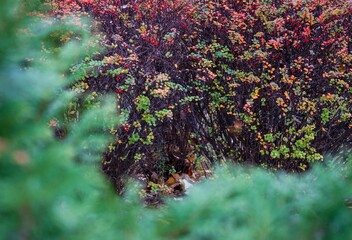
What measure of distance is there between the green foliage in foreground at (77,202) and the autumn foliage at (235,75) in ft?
9.84

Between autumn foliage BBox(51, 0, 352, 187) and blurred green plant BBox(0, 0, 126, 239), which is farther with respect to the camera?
autumn foliage BBox(51, 0, 352, 187)

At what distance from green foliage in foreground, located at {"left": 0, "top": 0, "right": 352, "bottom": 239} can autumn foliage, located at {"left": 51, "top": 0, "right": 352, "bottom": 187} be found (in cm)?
300

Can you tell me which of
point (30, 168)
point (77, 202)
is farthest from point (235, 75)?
point (30, 168)

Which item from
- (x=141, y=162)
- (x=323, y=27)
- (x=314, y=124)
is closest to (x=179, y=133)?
(x=141, y=162)

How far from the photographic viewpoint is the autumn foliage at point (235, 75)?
4160 millimetres

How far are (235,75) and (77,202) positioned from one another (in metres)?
3.83

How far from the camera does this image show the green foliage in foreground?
0.64 metres

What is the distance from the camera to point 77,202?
32.8 inches

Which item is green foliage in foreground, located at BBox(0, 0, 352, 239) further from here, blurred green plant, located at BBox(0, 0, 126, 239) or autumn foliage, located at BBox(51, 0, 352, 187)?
autumn foliage, located at BBox(51, 0, 352, 187)

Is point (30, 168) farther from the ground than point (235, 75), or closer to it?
closer to it

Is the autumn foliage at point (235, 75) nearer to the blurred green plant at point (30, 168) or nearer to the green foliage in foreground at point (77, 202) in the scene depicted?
the green foliage in foreground at point (77, 202)

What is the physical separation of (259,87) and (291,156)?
0.85 meters

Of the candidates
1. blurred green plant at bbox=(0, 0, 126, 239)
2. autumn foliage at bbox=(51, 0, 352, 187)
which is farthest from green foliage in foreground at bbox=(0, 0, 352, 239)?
autumn foliage at bbox=(51, 0, 352, 187)

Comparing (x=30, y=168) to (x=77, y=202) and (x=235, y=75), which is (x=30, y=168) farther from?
(x=235, y=75)
